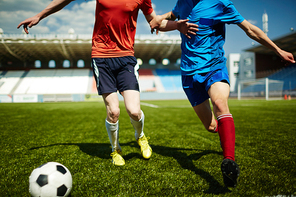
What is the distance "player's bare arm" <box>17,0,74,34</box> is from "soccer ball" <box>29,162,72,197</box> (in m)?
1.57

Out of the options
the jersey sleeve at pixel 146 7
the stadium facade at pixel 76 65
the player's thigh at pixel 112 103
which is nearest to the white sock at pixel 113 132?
the player's thigh at pixel 112 103

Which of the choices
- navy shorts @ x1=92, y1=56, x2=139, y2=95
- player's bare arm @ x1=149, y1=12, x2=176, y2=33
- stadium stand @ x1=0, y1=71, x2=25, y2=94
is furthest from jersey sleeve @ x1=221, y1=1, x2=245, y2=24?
stadium stand @ x1=0, y1=71, x2=25, y2=94

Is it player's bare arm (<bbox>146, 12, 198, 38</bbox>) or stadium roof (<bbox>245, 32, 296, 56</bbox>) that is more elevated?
stadium roof (<bbox>245, 32, 296, 56</bbox>)

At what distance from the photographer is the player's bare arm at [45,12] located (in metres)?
2.20

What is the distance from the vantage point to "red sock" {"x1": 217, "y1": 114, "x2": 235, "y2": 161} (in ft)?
5.75

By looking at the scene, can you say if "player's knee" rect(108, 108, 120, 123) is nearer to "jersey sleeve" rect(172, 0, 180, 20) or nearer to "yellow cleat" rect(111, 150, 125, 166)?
"yellow cleat" rect(111, 150, 125, 166)

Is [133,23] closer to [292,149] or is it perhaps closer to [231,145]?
[231,145]

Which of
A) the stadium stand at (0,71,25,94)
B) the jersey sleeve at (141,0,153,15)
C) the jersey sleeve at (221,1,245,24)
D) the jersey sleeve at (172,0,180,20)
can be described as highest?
the jersey sleeve at (141,0,153,15)

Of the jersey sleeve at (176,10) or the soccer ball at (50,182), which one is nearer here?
the soccer ball at (50,182)

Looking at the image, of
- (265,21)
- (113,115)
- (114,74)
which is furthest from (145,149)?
(265,21)

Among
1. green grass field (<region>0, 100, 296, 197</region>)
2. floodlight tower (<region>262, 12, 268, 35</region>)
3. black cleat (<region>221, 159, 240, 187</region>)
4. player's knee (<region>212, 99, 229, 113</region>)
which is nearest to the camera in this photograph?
black cleat (<region>221, 159, 240, 187</region>)

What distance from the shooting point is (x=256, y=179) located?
1920mm

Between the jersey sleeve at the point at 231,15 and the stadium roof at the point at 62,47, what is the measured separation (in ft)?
96.7

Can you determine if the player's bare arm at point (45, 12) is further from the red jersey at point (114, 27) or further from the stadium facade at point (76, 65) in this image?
the stadium facade at point (76, 65)
